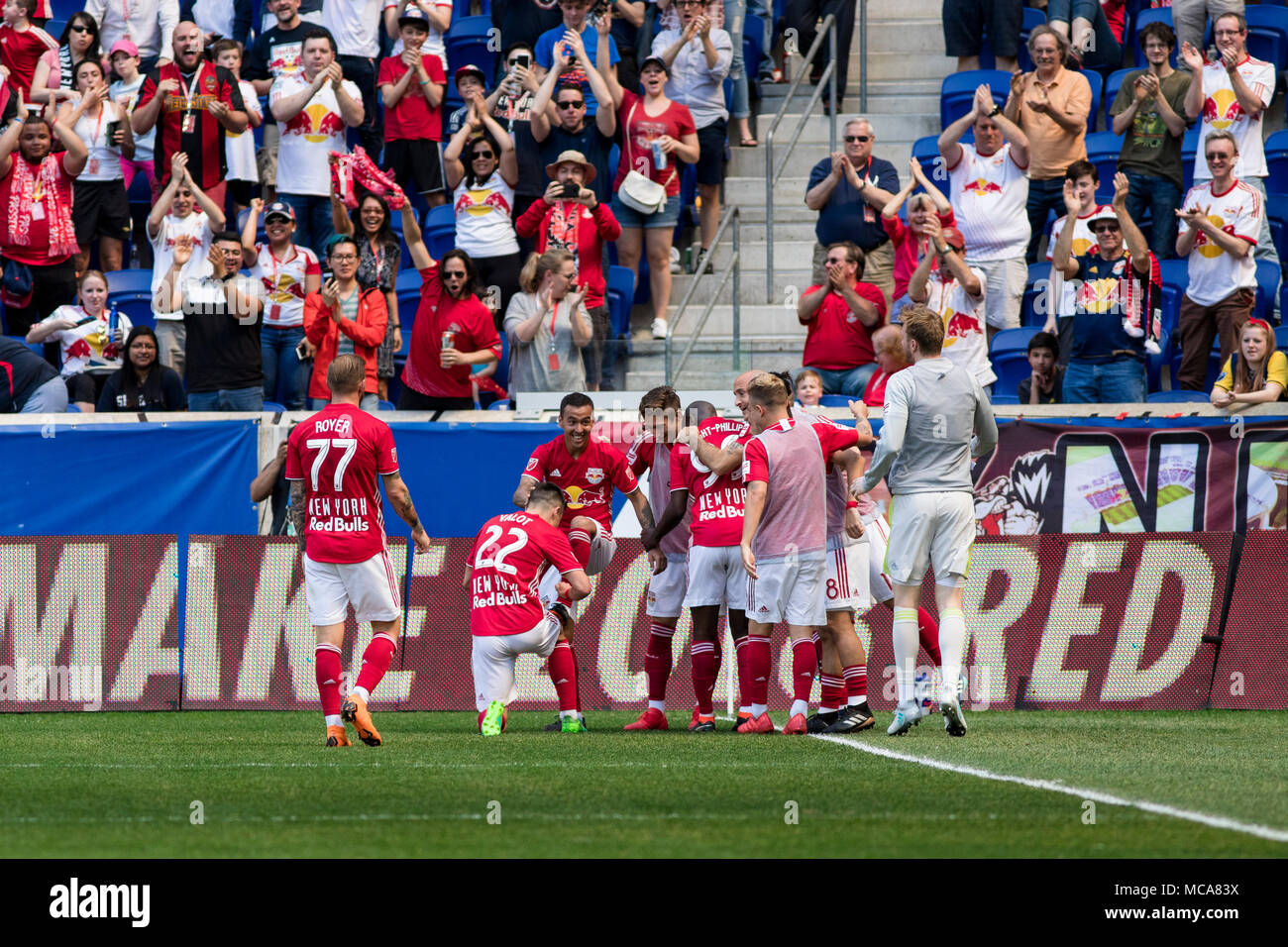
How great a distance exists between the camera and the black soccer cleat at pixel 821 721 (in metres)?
10.5

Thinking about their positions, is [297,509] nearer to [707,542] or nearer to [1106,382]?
[707,542]

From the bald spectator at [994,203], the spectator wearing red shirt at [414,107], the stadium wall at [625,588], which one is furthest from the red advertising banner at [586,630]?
the spectator wearing red shirt at [414,107]

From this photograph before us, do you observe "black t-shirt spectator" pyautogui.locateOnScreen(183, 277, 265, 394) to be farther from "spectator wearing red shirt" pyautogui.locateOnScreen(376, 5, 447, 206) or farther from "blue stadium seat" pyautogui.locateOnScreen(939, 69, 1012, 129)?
"blue stadium seat" pyautogui.locateOnScreen(939, 69, 1012, 129)

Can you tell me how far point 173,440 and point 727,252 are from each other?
5.43m

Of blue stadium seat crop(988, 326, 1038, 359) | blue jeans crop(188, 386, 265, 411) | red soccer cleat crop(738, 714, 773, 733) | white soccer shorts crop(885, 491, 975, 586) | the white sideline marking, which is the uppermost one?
blue stadium seat crop(988, 326, 1038, 359)

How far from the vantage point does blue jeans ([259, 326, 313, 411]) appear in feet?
51.1

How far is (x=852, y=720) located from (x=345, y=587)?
3160 mm

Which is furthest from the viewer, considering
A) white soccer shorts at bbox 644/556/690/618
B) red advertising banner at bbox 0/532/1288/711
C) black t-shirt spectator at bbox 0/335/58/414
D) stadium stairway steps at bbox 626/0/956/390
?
black t-shirt spectator at bbox 0/335/58/414

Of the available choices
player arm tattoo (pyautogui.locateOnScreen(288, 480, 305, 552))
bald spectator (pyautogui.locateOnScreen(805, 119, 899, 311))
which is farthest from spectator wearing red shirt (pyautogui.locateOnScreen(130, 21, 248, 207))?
bald spectator (pyautogui.locateOnScreen(805, 119, 899, 311))

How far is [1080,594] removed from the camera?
506 inches

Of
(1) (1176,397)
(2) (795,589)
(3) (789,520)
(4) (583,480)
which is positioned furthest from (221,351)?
(1) (1176,397)

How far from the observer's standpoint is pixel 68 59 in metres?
18.8

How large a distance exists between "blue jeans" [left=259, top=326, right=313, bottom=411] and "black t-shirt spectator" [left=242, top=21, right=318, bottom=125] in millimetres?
3228
